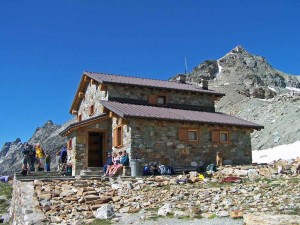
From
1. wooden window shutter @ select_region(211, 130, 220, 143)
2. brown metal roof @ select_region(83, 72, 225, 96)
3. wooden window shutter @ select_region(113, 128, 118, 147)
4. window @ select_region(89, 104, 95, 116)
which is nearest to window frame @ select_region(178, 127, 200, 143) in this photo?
Answer: wooden window shutter @ select_region(211, 130, 220, 143)

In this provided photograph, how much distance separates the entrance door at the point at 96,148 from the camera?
985 inches

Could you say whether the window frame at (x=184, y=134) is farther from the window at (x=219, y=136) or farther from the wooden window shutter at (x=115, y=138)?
the wooden window shutter at (x=115, y=138)

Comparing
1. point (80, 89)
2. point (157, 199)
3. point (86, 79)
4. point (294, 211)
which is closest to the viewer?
point (294, 211)

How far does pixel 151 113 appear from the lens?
77.0 ft

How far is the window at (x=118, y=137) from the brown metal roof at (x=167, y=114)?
51.3 inches

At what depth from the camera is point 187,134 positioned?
23.8 metres

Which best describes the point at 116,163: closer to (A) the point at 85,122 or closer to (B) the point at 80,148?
(B) the point at 80,148

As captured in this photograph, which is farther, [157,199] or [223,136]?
[223,136]

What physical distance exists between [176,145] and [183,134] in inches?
33.7

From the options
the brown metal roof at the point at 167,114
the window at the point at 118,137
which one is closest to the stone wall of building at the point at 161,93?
the brown metal roof at the point at 167,114

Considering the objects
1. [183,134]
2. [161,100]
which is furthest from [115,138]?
[161,100]

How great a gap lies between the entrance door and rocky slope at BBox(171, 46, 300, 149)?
14828 mm

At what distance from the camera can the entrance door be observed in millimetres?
25031

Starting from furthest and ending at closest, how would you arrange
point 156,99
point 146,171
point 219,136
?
point 156,99
point 219,136
point 146,171
